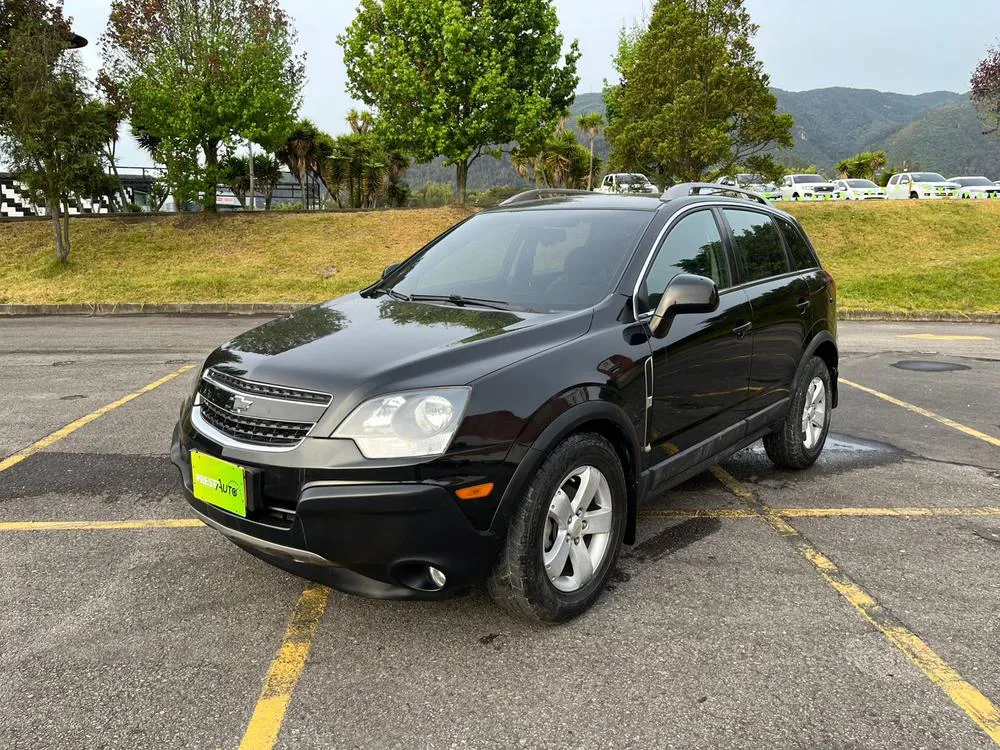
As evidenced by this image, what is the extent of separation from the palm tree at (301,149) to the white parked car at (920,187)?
25.2 m

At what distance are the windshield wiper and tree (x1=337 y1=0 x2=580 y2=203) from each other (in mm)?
18918

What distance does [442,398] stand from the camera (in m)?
2.54

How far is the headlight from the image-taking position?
8.10 feet

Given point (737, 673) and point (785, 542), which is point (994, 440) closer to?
point (785, 542)

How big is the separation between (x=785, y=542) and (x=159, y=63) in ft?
66.6

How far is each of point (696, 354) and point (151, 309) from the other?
1264 centimetres

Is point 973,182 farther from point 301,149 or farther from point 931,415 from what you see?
point 931,415

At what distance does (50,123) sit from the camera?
48.0 ft

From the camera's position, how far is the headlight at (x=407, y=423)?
247 centimetres

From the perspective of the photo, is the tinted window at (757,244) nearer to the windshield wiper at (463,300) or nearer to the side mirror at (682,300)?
the side mirror at (682,300)

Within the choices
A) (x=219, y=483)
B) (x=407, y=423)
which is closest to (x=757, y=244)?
(x=407, y=423)

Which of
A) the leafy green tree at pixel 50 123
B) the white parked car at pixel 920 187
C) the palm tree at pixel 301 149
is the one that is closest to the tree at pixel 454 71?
the leafy green tree at pixel 50 123

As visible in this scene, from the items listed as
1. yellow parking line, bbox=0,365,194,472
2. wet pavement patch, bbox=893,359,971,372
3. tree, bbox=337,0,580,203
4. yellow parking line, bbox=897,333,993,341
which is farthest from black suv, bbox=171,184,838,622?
tree, bbox=337,0,580,203

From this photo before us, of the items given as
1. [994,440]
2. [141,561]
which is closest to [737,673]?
[141,561]
